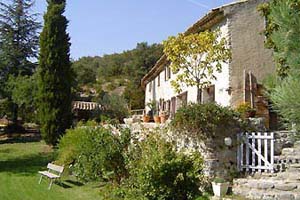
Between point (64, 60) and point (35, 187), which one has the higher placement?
point (64, 60)

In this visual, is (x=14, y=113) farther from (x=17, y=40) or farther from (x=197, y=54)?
(x=197, y=54)

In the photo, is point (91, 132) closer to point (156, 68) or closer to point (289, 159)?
point (289, 159)

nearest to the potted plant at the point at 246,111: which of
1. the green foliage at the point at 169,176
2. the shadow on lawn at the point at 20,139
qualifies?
the green foliage at the point at 169,176

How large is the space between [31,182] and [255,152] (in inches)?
349

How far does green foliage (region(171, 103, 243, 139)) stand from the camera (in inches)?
470

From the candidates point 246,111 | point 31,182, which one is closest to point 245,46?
point 246,111

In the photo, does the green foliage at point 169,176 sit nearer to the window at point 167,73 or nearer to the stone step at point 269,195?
the stone step at point 269,195

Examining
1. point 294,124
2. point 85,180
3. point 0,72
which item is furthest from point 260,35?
point 0,72

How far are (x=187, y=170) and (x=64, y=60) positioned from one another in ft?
54.5

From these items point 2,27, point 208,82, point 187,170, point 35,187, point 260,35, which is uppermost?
point 2,27

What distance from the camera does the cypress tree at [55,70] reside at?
→ 25391mm

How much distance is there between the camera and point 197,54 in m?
16.4

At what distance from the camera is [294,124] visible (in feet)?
12.3

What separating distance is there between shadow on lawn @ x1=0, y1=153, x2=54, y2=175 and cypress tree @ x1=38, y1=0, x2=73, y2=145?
2.67 metres
